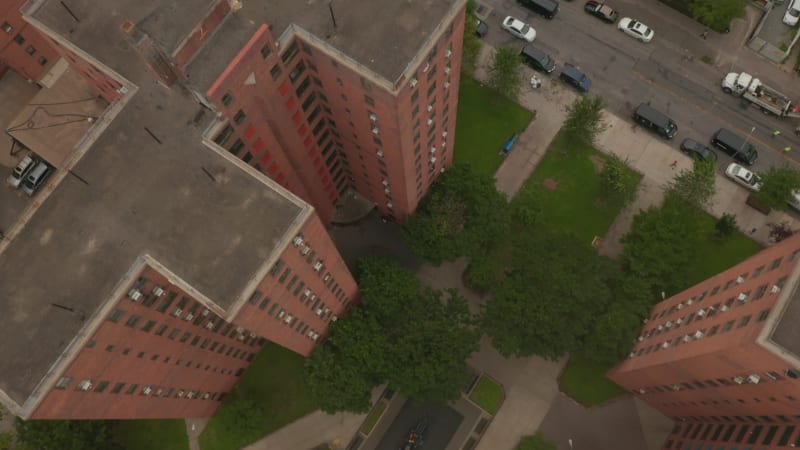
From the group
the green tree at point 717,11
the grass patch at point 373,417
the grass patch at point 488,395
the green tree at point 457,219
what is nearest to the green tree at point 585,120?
the green tree at point 457,219

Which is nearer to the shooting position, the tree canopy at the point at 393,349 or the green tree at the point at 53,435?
the tree canopy at the point at 393,349

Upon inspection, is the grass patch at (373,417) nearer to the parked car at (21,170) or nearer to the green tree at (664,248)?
the green tree at (664,248)

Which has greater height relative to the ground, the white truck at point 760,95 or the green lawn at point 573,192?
the white truck at point 760,95

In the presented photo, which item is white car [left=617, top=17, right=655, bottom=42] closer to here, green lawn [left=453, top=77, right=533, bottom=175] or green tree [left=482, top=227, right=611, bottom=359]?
green lawn [left=453, top=77, right=533, bottom=175]

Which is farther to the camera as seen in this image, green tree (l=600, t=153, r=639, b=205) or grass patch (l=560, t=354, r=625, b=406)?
green tree (l=600, t=153, r=639, b=205)

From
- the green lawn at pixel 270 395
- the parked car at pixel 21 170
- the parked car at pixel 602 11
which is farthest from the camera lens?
the parked car at pixel 602 11

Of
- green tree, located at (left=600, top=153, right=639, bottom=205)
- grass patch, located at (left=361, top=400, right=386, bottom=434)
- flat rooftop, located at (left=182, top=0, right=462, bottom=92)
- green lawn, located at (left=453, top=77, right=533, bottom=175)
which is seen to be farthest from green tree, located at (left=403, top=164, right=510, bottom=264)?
flat rooftop, located at (left=182, top=0, right=462, bottom=92)
